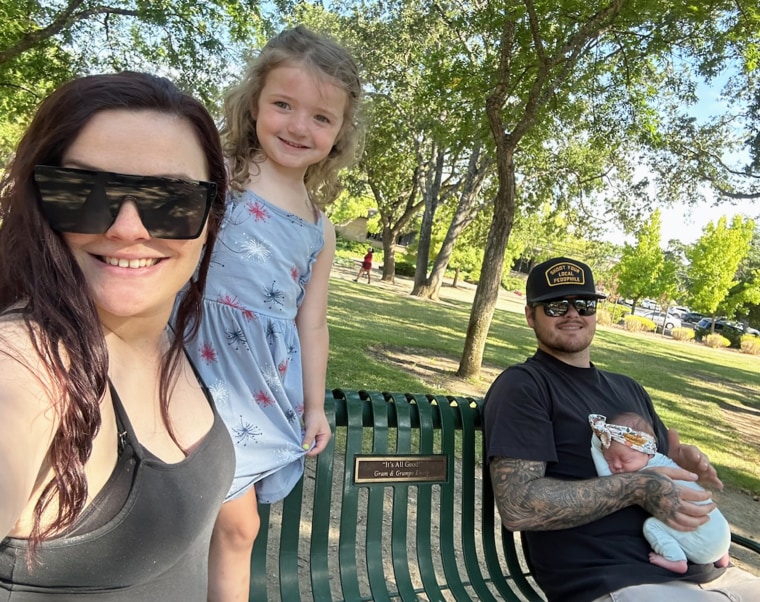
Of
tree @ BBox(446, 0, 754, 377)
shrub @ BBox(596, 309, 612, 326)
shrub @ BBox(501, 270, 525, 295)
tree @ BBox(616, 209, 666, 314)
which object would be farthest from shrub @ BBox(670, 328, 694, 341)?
tree @ BBox(446, 0, 754, 377)

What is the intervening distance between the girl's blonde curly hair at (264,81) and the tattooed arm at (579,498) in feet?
4.50

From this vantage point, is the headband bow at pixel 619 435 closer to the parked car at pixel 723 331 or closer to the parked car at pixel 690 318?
the parked car at pixel 723 331

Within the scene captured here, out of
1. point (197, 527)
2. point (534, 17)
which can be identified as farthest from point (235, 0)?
point (197, 527)

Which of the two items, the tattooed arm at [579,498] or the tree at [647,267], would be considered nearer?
the tattooed arm at [579,498]

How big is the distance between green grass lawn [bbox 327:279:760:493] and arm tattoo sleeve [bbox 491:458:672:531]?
15.4 feet

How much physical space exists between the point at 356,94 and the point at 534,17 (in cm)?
514

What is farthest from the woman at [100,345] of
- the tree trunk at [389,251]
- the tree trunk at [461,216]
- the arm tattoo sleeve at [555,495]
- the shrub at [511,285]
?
the shrub at [511,285]

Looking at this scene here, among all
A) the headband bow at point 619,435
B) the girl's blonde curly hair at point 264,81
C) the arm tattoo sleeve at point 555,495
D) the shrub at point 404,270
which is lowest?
the shrub at point 404,270

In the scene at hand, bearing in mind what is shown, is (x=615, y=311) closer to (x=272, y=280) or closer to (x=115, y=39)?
(x=115, y=39)

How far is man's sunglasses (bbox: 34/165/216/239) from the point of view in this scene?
1129mm

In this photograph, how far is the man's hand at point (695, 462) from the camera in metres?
2.95

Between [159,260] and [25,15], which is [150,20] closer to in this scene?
[25,15]

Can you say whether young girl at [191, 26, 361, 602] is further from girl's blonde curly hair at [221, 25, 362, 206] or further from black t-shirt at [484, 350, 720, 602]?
black t-shirt at [484, 350, 720, 602]

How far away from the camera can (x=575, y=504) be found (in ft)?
7.95
